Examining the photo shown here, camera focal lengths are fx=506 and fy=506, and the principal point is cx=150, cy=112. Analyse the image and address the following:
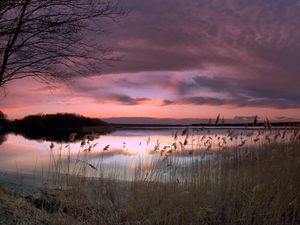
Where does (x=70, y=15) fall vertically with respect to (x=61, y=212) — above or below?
above

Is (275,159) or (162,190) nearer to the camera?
(162,190)

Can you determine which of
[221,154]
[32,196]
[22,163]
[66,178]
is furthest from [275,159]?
[22,163]

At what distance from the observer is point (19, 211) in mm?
8195

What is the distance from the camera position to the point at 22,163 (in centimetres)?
2203

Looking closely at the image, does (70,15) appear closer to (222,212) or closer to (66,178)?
Answer: (66,178)

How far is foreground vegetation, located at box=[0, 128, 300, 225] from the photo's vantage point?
845cm

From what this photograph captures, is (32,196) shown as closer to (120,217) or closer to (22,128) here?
(120,217)

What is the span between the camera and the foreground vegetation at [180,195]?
8.45 meters

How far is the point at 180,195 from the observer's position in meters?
8.38

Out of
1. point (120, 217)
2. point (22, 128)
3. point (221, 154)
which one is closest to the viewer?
point (120, 217)

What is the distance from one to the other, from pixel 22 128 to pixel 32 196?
211ft

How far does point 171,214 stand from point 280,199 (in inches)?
81.1

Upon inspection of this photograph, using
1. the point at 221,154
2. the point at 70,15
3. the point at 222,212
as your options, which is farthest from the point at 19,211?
the point at 221,154

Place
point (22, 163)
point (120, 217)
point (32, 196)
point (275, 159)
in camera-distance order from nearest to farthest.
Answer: point (120, 217) → point (32, 196) → point (275, 159) → point (22, 163)
